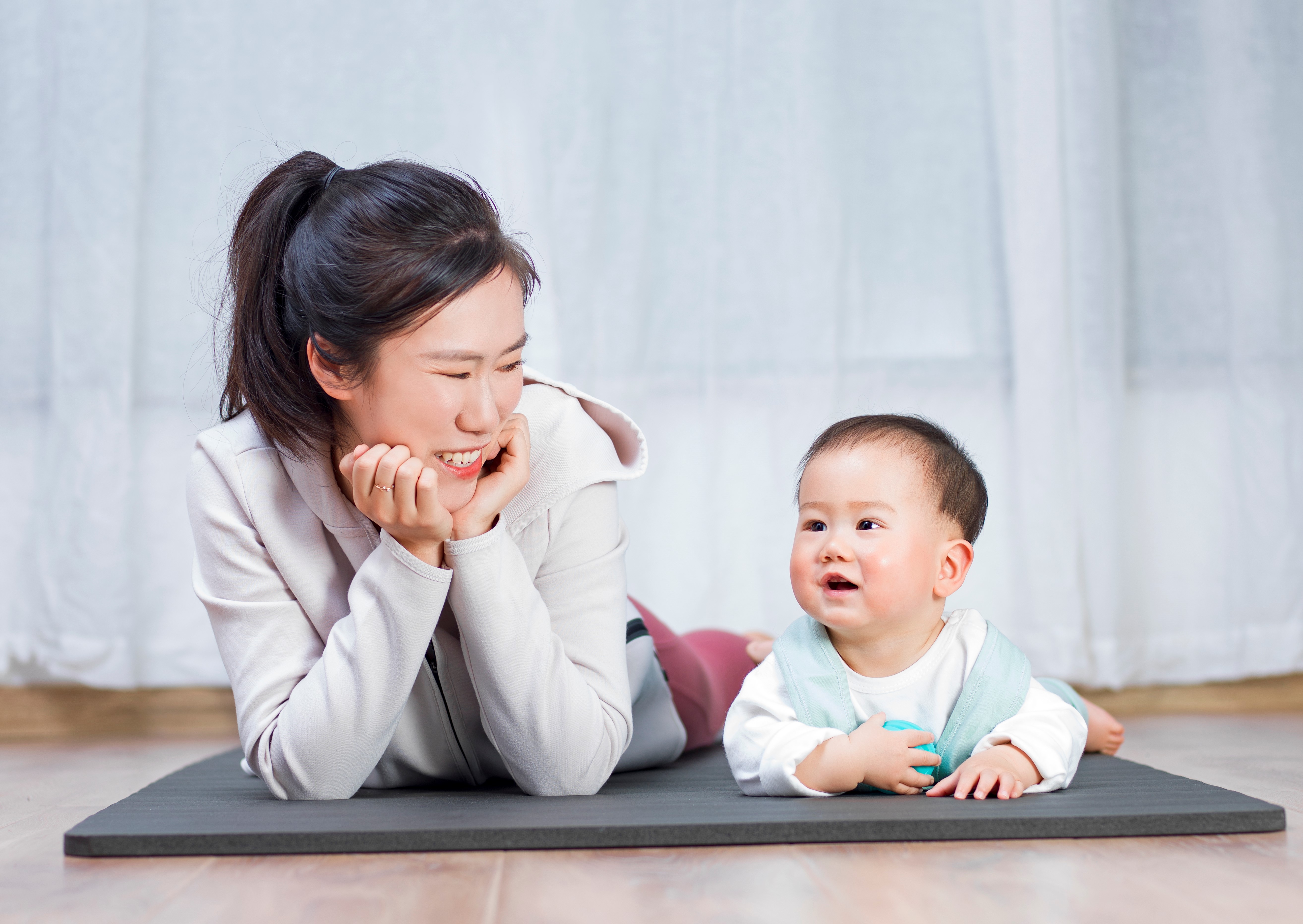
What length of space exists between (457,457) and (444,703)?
0.31 meters

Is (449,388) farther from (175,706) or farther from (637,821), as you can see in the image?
(175,706)

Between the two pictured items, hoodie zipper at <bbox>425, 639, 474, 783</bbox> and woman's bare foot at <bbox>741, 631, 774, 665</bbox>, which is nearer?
hoodie zipper at <bbox>425, 639, 474, 783</bbox>

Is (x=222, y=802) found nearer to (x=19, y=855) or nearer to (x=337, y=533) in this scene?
(x=19, y=855)

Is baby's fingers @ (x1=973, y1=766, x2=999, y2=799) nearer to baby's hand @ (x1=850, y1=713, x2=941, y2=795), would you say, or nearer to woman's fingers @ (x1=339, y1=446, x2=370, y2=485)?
baby's hand @ (x1=850, y1=713, x2=941, y2=795)

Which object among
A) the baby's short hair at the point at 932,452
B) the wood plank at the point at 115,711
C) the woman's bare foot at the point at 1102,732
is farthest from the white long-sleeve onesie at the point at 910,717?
the wood plank at the point at 115,711

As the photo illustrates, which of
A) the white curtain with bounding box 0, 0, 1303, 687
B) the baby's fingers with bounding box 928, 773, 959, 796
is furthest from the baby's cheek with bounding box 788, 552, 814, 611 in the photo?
the white curtain with bounding box 0, 0, 1303, 687

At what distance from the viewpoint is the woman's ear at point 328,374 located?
1.07 metres

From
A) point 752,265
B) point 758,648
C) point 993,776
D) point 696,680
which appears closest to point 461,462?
point 993,776

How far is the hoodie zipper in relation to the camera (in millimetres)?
1186

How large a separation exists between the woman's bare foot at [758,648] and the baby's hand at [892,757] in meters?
0.58

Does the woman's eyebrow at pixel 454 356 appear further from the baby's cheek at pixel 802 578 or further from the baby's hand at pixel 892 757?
the baby's hand at pixel 892 757

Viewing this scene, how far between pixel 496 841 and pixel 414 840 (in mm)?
71

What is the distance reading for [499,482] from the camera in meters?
1.09

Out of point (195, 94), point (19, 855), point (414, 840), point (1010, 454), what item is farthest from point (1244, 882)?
point (195, 94)
